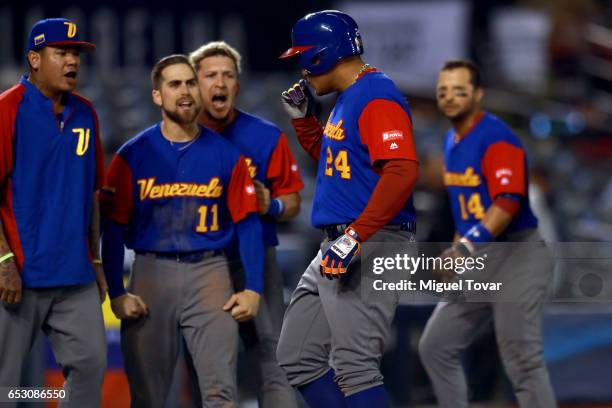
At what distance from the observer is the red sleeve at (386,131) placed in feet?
13.8

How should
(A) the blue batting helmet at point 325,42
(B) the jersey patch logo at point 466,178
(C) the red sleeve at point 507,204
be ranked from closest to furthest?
(A) the blue batting helmet at point 325,42
(C) the red sleeve at point 507,204
(B) the jersey patch logo at point 466,178

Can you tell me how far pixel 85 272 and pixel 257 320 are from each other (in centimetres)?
92

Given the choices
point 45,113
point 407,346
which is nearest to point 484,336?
point 407,346

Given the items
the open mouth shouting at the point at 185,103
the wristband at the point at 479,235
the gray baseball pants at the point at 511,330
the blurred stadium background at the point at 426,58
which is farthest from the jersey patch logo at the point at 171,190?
the blurred stadium background at the point at 426,58

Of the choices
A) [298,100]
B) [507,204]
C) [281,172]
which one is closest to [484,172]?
[507,204]

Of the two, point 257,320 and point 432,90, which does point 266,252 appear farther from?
point 432,90

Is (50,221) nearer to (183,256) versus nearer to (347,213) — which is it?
(183,256)

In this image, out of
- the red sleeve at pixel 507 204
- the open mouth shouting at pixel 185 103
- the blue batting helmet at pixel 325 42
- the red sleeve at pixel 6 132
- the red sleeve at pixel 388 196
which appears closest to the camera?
the red sleeve at pixel 388 196

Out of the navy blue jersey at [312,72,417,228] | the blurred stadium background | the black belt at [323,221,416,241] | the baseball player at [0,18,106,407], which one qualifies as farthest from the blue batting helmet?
the blurred stadium background

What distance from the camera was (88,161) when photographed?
14.9 ft

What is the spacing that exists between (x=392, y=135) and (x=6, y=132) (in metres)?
1.50

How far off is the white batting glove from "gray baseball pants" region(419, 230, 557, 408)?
1256 mm

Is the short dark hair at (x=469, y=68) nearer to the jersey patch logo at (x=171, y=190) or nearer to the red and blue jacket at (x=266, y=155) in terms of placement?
the red and blue jacket at (x=266, y=155)

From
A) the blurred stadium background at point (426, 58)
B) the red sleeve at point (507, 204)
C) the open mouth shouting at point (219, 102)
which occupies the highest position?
the blurred stadium background at point (426, 58)
